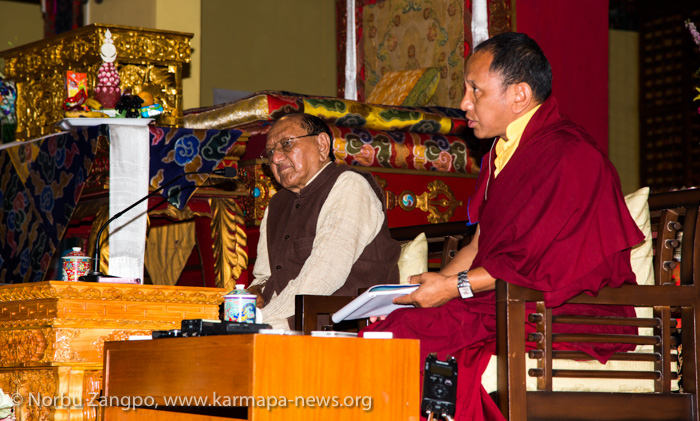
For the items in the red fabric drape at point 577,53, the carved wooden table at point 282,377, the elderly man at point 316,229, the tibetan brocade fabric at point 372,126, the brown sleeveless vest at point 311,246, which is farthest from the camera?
Result: the red fabric drape at point 577,53

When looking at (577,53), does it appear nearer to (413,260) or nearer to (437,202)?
(437,202)

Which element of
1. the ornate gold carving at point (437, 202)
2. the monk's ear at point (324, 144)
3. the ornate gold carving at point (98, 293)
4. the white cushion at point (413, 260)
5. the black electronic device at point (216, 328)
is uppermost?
the monk's ear at point (324, 144)

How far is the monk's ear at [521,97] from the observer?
8.25ft

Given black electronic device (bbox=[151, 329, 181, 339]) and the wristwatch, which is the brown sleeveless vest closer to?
the wristwatch

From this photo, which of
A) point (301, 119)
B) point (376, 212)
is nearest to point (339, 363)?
point (376, 212)

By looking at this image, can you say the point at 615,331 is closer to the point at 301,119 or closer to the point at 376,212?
the point at 376,212

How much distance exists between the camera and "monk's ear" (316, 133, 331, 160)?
3330 mm

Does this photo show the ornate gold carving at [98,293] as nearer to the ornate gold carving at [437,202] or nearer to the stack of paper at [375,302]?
the stack of paper at [375,302]

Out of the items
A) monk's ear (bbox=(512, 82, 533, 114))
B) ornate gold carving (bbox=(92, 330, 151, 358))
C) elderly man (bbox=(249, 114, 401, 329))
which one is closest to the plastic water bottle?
ornate gold carving (bbox=(92, 330, 151, 358))

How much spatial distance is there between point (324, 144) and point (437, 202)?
1.29 meters

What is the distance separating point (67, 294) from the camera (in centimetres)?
239

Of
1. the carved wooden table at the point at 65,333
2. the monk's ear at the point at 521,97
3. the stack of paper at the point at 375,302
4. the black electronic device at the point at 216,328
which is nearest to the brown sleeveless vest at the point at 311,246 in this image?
the stack of paper at the point at 375,302

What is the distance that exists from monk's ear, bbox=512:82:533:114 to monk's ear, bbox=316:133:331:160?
3.14ft

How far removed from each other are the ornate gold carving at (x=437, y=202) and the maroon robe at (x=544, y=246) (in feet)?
6.35
